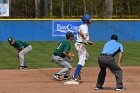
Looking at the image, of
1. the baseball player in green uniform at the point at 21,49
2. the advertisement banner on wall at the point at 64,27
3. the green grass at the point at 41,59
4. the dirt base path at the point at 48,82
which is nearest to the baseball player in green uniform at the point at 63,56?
the dirt base path at the point at 48,82

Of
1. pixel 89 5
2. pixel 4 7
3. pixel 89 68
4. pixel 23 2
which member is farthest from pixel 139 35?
pixel 89 5

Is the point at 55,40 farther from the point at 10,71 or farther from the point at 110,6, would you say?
the point at 10,71

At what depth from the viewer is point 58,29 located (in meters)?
32.4

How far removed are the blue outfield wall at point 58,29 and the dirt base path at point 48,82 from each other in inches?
603

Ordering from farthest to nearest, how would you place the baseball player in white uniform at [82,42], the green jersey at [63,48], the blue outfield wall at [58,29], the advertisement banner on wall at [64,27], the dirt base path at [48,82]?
the advertisement banner on wall at [64,27] → the blue outfield wall at [58,29] → the green jersey at [63,48] → the baseball player in white uniform at [82,42] → the dirt base path at [48,82]

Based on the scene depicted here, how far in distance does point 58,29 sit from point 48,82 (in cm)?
1874

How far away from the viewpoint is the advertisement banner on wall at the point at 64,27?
32.3 m

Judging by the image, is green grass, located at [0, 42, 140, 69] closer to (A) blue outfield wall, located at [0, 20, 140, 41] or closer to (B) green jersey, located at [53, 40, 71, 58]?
(B) green jersey, located at [53, 40, 71, 58]

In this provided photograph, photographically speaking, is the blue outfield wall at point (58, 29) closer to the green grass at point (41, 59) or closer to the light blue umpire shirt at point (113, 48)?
the green grass at point (41, 59)

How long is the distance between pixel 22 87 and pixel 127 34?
70.5 ft

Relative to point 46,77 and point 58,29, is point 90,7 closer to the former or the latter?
point 58,29

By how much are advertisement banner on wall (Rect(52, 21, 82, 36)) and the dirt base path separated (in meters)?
15.2

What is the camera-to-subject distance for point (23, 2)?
3179 inches

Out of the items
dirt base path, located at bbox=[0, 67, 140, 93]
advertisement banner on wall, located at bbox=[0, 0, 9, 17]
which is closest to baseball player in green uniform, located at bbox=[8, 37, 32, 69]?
dirt base path, located at bbox=[0, 67, 140, 93]
